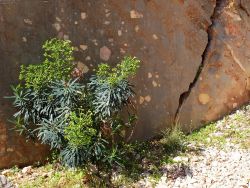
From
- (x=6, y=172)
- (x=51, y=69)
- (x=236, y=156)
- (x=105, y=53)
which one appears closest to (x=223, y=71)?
(x=236, y=156)

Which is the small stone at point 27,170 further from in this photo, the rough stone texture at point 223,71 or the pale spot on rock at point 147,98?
the rough stone texture at point 223,71

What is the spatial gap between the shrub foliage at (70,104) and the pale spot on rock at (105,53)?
1.43 feet

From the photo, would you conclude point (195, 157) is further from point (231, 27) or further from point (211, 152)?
point (231, 27)

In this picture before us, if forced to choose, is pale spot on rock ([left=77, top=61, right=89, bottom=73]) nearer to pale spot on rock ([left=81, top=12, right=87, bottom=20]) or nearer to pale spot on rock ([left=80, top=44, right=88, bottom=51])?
pale spot on rock ([left=80, top=44, right=88, bottom=51])

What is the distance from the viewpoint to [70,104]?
14.3 ft

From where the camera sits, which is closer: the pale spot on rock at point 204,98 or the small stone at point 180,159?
the small stone at point 180,159

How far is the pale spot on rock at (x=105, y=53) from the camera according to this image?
4930 mm

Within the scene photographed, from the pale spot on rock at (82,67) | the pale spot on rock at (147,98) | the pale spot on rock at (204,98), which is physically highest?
the pale spot on rock at (82,67)

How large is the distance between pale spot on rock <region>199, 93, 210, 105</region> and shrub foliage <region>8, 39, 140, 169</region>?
1.19m

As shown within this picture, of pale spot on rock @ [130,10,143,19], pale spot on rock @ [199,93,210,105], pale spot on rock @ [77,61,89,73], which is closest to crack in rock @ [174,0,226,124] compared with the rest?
pale spot on rock @ [199,93,210,105]

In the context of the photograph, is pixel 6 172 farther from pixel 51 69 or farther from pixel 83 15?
pixel 83 15

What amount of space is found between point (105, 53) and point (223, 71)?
144cm

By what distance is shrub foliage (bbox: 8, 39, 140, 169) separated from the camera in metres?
4.30

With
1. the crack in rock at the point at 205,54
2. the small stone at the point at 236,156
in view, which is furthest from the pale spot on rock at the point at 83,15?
the small stone at the point at 236,156
